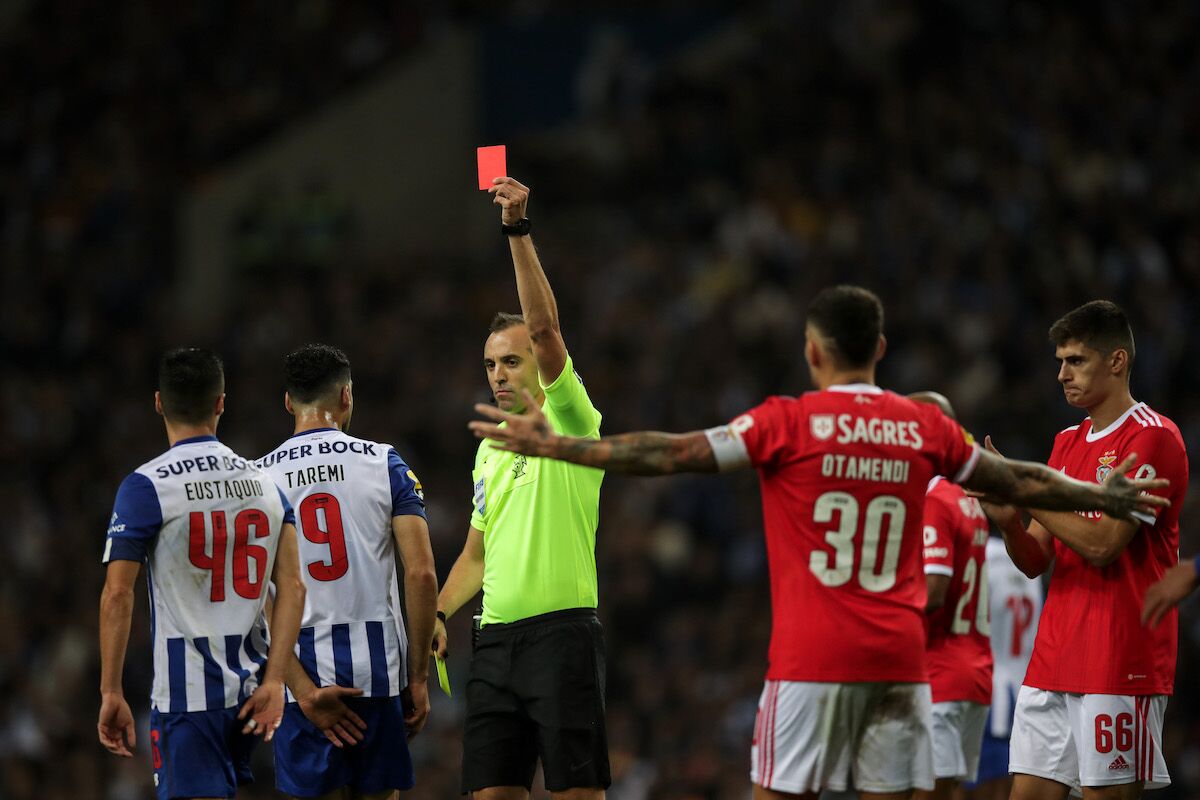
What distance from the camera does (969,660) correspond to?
7.88 meters

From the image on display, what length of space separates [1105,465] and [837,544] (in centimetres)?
175

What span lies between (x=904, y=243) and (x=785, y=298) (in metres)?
1.38

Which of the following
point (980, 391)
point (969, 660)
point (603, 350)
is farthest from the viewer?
point (603, 350)

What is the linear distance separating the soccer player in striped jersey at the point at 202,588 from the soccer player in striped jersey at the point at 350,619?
14.4 inches

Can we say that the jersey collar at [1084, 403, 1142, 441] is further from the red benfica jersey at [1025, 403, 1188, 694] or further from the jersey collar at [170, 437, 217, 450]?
the jersey collar at [170, 437, 217, 450]

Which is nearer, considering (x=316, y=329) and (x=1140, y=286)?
(x=1140, y=286)

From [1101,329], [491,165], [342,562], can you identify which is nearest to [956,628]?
[1101,329]

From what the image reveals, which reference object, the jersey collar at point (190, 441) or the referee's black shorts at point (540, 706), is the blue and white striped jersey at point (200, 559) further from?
the referee's black shorts at point (540, 706)

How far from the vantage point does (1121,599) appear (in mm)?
6383

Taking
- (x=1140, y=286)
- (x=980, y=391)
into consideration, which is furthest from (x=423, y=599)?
(x=1140, y=286)

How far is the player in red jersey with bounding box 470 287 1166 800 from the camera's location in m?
5.38

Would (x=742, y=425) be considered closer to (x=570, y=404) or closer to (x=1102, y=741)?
(x=570, y=404)

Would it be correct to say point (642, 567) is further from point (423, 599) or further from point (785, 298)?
point (423, 599)

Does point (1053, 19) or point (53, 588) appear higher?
point (1053, 19)
